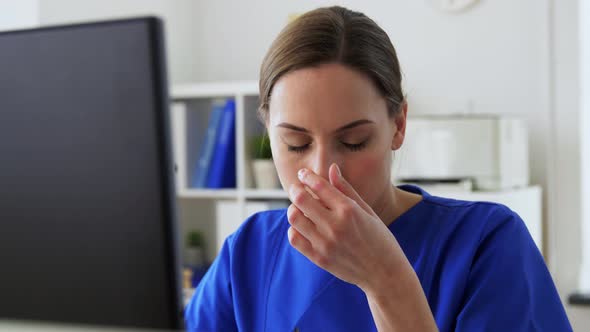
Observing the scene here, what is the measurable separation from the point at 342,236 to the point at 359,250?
0.03m

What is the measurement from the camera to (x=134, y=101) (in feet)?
1.88

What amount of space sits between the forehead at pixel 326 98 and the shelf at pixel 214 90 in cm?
171

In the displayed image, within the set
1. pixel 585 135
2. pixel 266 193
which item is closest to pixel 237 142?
pixel 266 193

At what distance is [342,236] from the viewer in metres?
0.85

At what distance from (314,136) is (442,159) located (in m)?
1.49

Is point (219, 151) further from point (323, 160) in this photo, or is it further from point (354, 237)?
point (354, 237)

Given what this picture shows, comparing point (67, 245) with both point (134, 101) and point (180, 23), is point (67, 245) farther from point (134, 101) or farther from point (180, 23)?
point (180, 23)

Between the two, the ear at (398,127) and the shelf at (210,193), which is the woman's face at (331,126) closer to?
the ear at (398,127)

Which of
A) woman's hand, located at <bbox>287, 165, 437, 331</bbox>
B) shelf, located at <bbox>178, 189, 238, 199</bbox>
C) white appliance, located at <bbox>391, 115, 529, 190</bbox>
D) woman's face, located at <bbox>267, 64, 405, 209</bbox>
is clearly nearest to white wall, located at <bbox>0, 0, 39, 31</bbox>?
shelf, located at <bbox>178, 189, 238, 199</bbox>

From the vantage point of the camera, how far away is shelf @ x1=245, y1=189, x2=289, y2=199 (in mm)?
2813

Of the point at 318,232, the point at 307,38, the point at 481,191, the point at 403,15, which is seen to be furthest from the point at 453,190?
the point at 318,232

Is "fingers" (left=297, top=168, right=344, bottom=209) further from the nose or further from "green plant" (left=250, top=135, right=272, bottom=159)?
"green plant" (left=250, top=135, right=272, bottom=159)

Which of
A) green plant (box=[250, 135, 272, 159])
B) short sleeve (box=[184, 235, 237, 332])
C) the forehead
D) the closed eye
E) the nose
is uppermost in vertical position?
the forehead

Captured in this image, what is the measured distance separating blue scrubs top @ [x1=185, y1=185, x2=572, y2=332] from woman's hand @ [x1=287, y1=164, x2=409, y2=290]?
20 centimetres
